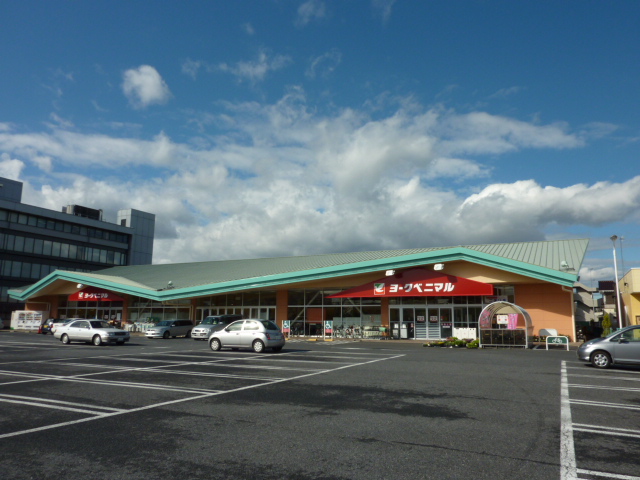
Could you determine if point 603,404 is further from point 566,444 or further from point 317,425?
point 317,425

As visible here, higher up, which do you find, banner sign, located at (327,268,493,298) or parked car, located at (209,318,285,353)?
banner sign, located at (327,268,493,298)

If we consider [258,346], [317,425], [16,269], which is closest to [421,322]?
[258,346]

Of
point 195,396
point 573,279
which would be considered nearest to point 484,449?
point 195,396

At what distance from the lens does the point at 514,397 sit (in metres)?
9.88

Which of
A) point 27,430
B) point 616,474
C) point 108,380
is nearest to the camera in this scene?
point 616,474

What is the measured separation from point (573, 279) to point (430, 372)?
1686 cm

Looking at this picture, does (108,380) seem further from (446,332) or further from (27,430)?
(446,332)

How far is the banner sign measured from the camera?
2972cm

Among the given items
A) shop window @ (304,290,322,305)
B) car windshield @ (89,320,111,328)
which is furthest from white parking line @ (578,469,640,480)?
shop window @ (304,290,322,305)

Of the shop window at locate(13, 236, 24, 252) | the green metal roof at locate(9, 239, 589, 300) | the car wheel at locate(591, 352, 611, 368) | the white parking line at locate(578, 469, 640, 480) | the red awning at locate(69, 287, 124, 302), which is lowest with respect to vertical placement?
the white parking line at locate(578, 469, 640, 480)

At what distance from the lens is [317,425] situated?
291 inches

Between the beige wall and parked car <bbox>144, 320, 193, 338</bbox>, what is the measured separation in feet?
79.6

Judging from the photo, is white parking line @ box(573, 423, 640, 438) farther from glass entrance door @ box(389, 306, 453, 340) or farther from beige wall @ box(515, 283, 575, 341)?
glass entrance door @ box(389, 306, 453, 340)

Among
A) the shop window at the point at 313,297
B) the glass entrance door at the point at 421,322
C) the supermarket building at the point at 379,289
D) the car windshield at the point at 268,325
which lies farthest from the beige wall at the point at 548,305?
the car windshield at the point at 268,325
